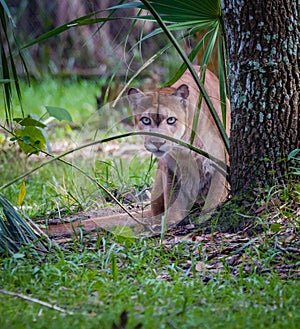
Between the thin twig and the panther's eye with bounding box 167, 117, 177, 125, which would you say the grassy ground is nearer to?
the thin twig

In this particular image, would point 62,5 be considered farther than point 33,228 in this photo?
Yes

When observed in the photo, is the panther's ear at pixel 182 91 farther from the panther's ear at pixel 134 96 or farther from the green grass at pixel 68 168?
the green grass at pixel 68 168

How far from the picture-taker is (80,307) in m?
2.61

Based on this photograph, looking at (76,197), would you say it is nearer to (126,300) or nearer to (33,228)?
(33,228)

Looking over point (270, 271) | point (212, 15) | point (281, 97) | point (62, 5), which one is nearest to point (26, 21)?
point (62, 5)

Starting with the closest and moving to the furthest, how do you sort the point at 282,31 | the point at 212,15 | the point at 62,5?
the point at 282,31, the point at 212,15, the point at 62,5

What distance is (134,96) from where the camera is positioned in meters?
4.39

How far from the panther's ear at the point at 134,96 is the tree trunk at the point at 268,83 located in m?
0.98

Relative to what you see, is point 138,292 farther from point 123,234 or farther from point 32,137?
point 32,137

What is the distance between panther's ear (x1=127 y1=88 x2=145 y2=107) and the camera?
4.38 metres

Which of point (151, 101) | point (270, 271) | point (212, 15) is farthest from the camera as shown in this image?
point (151, 101)

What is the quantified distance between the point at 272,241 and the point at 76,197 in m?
1.75

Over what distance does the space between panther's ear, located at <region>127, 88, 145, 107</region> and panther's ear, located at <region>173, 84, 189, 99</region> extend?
22 cm

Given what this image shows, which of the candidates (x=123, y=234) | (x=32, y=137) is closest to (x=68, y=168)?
(x=32, y=137)
